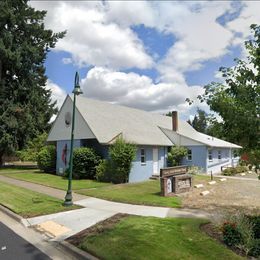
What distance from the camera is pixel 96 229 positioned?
1014cm

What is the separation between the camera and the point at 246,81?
8.97 m

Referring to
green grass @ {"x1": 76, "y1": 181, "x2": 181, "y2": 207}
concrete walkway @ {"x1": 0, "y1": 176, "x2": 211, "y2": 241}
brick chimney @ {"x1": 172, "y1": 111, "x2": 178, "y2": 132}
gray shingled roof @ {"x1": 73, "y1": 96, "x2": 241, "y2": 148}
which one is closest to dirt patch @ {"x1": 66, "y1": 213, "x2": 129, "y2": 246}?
concrete walkway @ {"x1": 0, "y1": 176, "x2": 211, "y2": 241}

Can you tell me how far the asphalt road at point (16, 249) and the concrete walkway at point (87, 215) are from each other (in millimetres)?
935

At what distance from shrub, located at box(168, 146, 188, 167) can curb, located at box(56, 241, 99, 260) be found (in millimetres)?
23771

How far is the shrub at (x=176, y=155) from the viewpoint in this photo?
32.1 m

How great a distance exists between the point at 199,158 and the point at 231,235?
79.1 feet

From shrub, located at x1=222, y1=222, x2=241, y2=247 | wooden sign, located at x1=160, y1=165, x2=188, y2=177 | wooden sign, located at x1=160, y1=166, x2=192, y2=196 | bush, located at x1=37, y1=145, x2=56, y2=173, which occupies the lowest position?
shrub, located at x1=222, y1=222, x2=241, y2=247

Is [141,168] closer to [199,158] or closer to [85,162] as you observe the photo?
[85,162]

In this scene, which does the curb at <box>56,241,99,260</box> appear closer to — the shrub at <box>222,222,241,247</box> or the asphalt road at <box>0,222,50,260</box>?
the asphalt road at <box>0,222,50,260</box>

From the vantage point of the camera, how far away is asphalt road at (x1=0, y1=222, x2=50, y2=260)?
26.1ft

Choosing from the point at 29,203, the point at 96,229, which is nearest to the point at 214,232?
the point at 96,229

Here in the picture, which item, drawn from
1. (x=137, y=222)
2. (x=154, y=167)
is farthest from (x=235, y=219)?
(x=154, y=167)

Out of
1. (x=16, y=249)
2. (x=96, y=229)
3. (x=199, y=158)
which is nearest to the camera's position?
(x=16, y=249)

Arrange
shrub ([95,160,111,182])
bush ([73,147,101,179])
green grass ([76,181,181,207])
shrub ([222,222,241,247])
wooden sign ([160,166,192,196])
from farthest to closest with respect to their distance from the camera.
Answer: bush ([73,147,101,179])
shrub ([95,160,111,182])
wooden sign ([160,166,192,196])
green grass ([76,181,181,207])
shrub ([222,222,241,247])
